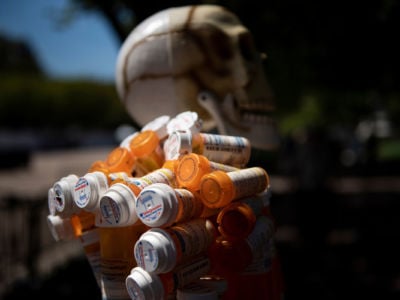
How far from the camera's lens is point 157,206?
1593mm

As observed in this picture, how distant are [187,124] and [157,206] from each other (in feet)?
1.99

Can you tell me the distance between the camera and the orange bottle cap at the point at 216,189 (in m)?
1.75

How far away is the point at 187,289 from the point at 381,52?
5.20 metres

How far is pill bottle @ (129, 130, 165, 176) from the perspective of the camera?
7.02ft

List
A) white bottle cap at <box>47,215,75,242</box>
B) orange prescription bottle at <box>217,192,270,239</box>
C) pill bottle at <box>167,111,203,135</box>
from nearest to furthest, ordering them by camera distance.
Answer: orange prescription bottle at <box>217,192,270,239</box>, pill bottle at <box>167,111,203,135</box>, white bottle cap at <box>47,215,75,242</box>

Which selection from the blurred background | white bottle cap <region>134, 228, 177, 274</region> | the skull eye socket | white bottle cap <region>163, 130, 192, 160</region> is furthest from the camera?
the blurred background

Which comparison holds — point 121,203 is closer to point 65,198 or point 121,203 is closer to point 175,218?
point 175,218

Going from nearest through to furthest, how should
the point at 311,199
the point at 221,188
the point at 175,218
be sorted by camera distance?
the point at 175,218, the point at 221,188, the point at 311,199

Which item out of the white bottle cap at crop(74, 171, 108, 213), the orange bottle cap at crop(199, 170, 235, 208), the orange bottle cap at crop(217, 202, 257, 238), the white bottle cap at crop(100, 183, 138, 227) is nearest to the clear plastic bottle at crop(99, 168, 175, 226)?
the white bottle cap at crop(100, 183, 138, 227)

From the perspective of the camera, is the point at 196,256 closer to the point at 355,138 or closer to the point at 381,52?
the point at 381,52

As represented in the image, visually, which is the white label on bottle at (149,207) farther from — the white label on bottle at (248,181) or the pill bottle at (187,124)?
the pill bottle at (187,124)

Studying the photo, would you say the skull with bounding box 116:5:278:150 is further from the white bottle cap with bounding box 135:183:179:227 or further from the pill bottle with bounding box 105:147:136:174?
the white bottle cap with bounding box 135:183:179:227

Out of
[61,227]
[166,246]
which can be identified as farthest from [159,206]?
[61,227]

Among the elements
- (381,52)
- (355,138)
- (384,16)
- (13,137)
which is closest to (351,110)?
(355,138)
